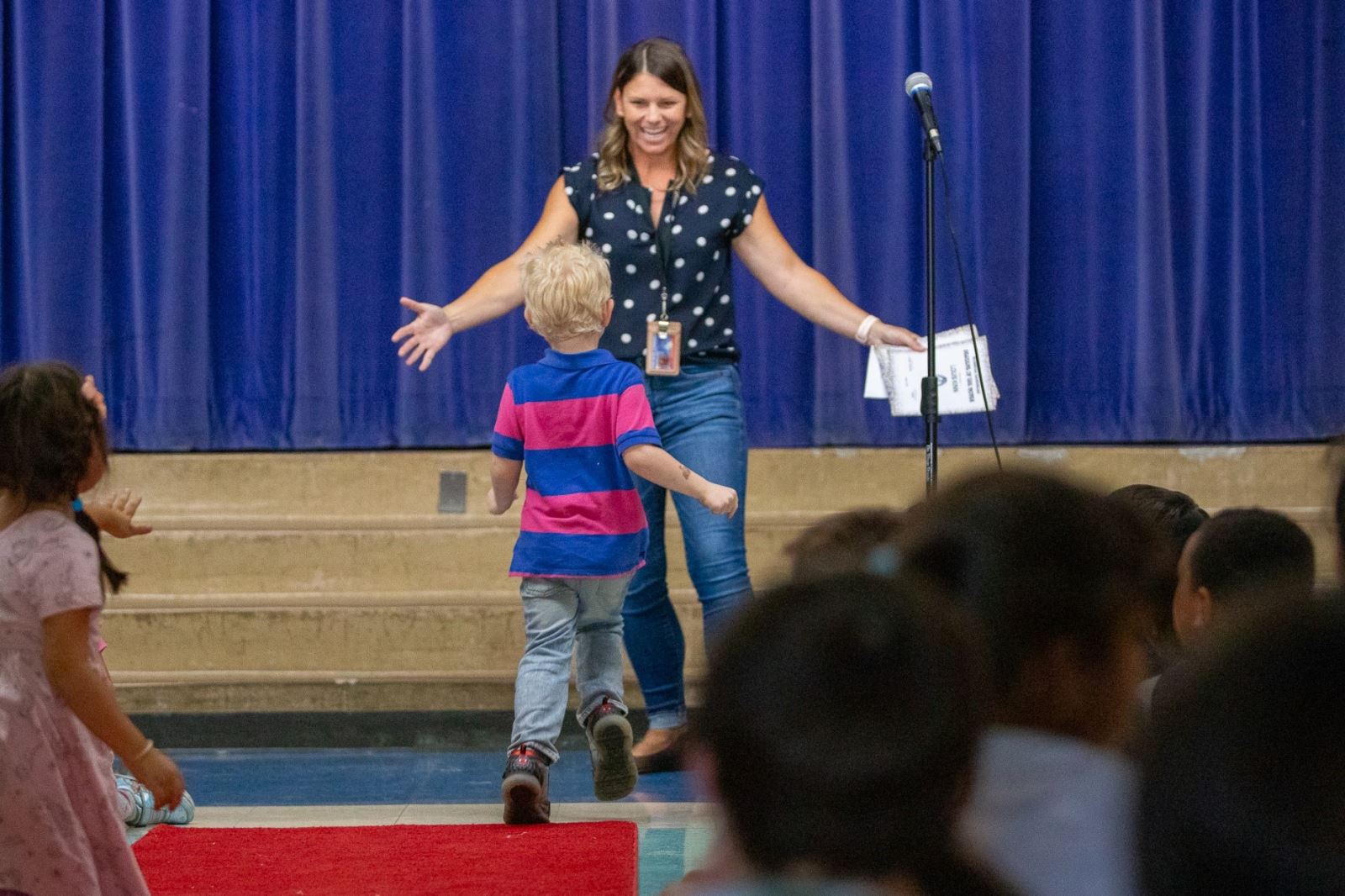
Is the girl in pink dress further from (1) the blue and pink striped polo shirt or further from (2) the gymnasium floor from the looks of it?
(1) the blue and pink striped polo shirt

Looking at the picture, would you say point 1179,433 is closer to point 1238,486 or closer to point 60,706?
point 1238,486

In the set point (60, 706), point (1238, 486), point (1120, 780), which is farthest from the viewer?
point (1238, 486)

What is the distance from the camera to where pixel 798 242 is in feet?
14.7

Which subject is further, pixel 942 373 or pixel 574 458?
pixel 942 373

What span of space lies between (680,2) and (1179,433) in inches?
74.4

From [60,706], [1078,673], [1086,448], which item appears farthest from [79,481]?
[1086,448]

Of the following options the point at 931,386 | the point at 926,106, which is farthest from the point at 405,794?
the point at 926,106

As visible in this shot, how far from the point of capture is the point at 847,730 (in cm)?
83

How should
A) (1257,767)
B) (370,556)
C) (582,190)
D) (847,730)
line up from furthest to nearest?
(370,556), (582,190), (847,730), (1257,767)

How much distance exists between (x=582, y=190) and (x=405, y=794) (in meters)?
1.38

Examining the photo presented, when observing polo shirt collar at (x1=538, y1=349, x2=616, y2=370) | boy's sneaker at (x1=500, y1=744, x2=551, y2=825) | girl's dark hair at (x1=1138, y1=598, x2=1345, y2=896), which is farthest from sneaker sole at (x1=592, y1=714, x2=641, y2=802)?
girl's dark hair at (x1=1138, y1=598, x2=1345, y2=896)

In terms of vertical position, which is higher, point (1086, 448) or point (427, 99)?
point (427, 99)

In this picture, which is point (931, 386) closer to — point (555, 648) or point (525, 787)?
point (555, 648)

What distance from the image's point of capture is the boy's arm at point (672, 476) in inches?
112
